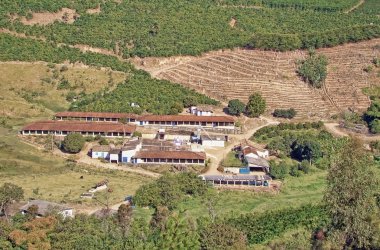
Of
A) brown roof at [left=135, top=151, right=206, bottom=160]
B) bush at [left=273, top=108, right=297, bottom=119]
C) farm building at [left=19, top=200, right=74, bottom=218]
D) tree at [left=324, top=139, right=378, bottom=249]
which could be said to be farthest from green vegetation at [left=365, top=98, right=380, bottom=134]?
farm building at [left=19, top=200, right=74, bottom=218]

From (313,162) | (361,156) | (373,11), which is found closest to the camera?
(361,156)

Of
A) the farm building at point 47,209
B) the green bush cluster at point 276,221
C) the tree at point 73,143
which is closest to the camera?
the green bush cluster at point 276,221

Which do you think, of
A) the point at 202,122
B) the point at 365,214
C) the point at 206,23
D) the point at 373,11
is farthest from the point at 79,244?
the point at 373,11

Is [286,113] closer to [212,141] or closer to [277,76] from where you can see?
[277,76]

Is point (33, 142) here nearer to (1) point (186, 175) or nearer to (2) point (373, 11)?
(1) point (186, 175)

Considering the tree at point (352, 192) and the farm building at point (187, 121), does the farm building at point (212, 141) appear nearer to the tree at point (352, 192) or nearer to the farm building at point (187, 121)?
the farm building at point (187, 121)

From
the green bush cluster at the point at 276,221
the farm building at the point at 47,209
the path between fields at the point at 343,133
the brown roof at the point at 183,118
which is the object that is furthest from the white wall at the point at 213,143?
the farm building at the point at 47,209

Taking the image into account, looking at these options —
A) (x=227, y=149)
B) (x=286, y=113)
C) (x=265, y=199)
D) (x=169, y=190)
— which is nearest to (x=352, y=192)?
(x=265, y=199)
